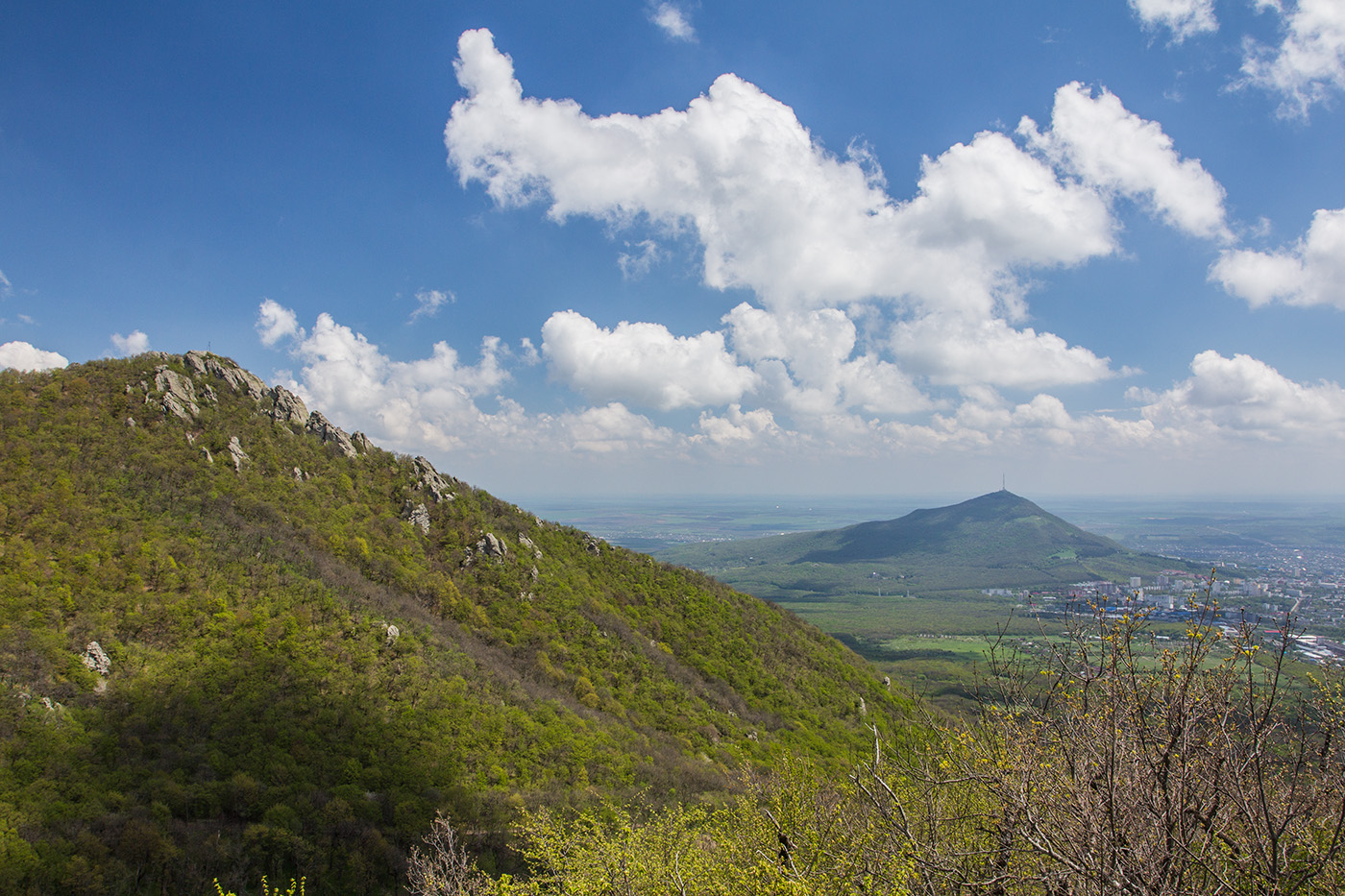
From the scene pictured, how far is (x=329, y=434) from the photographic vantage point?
52000 millimetres

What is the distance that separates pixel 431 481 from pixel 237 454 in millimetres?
15472

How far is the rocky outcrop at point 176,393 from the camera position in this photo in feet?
134

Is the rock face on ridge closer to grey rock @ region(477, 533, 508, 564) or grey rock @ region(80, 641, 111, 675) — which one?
grey rock @ region(477, 533, 508, 564)

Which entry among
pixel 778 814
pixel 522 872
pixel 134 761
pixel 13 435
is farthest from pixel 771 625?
pixel 13 435

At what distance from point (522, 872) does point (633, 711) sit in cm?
1771

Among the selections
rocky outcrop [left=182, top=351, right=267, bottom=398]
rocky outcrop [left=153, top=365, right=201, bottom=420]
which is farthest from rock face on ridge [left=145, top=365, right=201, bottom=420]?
rocky outcrop [left=182, top=351, right=267, bottom=398]

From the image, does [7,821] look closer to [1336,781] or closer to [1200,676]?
[1200,676]

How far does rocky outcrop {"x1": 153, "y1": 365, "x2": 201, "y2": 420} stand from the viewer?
134ft

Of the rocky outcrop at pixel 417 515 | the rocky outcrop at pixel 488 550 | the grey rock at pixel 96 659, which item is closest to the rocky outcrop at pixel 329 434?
the rocky outcrop at pixel 417 515

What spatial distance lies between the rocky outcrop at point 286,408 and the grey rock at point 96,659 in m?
29.8

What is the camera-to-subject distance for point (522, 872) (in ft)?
72.7

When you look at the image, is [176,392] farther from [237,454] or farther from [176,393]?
[237,454]

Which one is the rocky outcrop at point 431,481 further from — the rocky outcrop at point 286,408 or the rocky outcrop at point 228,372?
the rocky outcrop at point 228,372

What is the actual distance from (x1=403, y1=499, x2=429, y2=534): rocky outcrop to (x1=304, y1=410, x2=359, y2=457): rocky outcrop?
8.52 m
